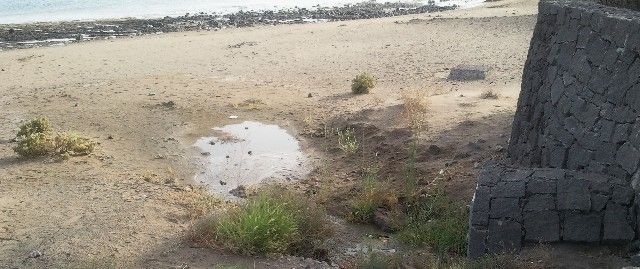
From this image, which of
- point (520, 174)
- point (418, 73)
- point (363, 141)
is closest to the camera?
point (520, 174)

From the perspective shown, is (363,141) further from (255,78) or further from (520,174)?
(255,78)

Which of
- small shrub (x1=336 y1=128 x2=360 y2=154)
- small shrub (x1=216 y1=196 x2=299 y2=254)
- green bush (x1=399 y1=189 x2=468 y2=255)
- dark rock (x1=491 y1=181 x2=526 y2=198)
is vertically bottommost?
green bush (x1=399 y1=189 x2=468 y2=255)

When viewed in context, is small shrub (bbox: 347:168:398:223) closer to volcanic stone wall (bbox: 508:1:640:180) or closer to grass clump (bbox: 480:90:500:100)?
volcanic stone wall (bbox: 508:1:640:180)

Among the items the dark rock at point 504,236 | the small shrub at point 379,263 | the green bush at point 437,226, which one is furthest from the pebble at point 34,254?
the dark rock at point 504,236

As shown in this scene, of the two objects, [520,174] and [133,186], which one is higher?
[520,174]

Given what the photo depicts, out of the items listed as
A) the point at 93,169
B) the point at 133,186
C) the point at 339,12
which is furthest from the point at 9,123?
the point at 339,12

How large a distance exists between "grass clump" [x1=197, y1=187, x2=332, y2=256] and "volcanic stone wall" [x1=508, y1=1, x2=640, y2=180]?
2796 mm

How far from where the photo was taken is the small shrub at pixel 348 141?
11.2 metres

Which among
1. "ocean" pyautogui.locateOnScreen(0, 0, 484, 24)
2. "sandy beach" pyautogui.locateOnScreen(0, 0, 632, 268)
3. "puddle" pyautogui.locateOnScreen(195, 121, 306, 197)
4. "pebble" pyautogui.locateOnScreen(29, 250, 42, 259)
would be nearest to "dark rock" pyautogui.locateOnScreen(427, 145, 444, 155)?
"sandy beach" pyautogui.locateOnScreen(0, 0, 632, 268)

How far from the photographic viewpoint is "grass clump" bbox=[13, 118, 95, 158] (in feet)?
34.3

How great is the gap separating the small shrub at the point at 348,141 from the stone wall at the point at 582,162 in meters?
3.83

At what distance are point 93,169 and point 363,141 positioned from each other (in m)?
4.43

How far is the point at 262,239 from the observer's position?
23.3 feet

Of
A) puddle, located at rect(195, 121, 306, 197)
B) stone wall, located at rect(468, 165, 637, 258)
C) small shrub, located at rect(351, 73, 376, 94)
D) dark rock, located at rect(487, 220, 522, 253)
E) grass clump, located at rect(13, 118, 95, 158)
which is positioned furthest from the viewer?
small shrub, located at rect(351, 73, 376, 94)
